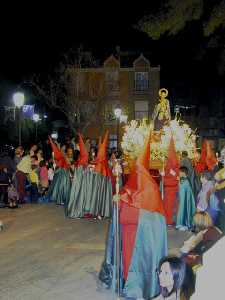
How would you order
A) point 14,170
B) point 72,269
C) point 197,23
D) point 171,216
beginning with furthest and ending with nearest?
point 197,23 < point 14,170 < point 171,216 < point 72,269

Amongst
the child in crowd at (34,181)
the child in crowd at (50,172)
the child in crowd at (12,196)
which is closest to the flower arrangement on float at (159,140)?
the child in crowd at (50,172)

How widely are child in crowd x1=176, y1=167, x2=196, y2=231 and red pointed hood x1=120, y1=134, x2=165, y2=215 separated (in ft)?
17.5

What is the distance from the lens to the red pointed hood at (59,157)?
15673 mm

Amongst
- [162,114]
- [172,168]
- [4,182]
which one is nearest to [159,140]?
[162,114]

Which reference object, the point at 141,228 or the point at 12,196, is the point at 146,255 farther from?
the point at 12,196

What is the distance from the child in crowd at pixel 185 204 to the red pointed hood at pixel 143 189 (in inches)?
210

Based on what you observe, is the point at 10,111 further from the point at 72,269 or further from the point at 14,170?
the point at 72,269

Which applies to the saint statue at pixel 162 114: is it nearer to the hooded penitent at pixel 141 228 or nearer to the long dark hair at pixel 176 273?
the hooded penitent at pixel 141 228

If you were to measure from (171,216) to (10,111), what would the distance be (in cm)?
2630

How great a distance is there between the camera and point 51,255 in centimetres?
975

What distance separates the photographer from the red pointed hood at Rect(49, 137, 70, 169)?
15.7m

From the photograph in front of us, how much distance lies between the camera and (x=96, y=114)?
44.3 m

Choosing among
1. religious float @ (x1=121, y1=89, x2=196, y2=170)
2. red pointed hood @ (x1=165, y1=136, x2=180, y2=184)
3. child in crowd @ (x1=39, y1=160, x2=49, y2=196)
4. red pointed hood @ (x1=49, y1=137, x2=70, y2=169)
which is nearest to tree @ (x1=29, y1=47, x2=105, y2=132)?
religious float @ (x1=121, y1=89, x2=196, y2=170)

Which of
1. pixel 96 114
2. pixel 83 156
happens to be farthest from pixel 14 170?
pixel 96 114
